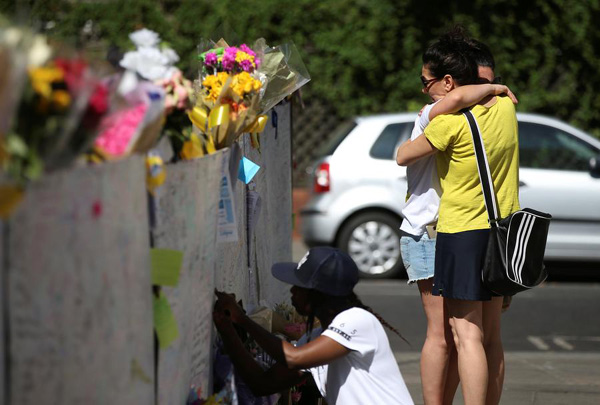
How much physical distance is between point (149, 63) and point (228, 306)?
2.99ft

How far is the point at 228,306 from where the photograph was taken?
3.16m

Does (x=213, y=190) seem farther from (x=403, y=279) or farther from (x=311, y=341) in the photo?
(x=403, y=279)

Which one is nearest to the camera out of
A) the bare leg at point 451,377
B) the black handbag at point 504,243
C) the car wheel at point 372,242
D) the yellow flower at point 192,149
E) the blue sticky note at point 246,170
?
the yellow flower at point 192,149

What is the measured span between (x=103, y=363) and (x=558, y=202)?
7526 mm

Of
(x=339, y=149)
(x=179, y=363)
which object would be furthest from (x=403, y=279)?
(x=179, y=363)

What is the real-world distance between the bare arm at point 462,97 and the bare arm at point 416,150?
12 centimetres

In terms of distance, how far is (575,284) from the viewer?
9.44 m

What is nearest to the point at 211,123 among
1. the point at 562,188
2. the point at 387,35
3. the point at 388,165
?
the point at 388,165

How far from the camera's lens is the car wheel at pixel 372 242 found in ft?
30.9

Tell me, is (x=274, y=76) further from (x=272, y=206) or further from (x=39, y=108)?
(x=39, y=108)

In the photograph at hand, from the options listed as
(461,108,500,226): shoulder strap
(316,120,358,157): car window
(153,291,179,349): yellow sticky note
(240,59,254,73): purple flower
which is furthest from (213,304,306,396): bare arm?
(316,120,358,157): car window

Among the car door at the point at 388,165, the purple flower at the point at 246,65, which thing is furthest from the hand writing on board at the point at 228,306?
the car door at the point at 388,165

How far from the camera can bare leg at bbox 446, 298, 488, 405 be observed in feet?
13.0

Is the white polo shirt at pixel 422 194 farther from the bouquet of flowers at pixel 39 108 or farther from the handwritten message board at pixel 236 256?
the bouquet of flowers at pixel 39 108
